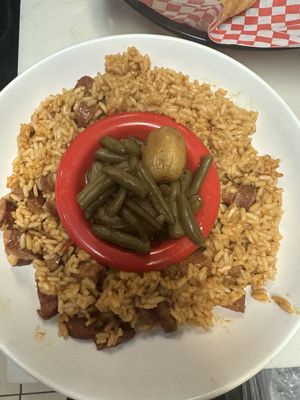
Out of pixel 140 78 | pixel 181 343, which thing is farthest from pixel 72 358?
pixel 140 78

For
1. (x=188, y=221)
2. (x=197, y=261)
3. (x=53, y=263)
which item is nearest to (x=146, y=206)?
(x=188, y=221)

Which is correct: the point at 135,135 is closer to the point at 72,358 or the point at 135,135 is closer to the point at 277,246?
the point at 277,246

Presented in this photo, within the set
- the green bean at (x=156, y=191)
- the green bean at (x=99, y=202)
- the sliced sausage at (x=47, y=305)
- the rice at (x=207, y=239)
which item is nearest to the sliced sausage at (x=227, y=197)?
the rice at (x=207, y=239)

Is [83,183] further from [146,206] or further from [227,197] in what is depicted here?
[227,197]

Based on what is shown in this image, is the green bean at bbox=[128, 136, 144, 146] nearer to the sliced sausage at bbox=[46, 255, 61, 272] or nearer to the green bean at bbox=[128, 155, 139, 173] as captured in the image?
the green bean at bbox=[128, 155, 139, 173]

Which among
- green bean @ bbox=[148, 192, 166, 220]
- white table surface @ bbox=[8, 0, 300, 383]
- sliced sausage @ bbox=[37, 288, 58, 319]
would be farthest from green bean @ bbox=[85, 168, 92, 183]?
white table surface @ bbox=[8, 0, 300, 383]

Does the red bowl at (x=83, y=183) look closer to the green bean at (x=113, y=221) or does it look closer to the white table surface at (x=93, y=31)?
the green bean at (x=113, y=221)
